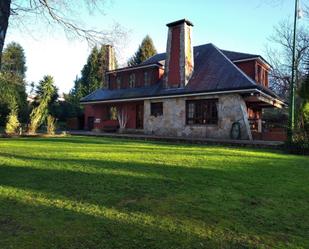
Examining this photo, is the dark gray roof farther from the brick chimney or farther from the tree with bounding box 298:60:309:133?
the tree with bounding box 298:60:309:133

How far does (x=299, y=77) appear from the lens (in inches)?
1268

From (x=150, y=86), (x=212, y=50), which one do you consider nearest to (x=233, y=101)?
(x=212, y=50)

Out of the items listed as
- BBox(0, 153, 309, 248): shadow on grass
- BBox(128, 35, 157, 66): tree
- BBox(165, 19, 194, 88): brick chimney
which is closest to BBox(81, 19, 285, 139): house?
BBox(165, 19, 194, 88): brick chimney

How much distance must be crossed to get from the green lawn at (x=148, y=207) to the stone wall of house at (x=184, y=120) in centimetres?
1287

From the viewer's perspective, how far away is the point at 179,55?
79.6 feet

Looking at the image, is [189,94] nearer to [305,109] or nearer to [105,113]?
[305,109]

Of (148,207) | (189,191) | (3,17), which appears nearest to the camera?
(148,207)

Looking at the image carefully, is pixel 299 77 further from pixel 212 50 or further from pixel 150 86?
pixel 150 86

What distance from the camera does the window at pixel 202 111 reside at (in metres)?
22.0

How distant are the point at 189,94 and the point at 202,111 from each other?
1339mm

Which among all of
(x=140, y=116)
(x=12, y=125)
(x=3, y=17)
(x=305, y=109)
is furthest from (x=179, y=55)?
(x=3, y=17)

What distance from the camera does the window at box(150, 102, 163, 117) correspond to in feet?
82.1

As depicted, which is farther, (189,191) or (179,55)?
(179,55)

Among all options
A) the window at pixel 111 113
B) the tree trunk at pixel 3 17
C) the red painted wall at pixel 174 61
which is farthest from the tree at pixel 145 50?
the tree trunk at pixel 3 17
